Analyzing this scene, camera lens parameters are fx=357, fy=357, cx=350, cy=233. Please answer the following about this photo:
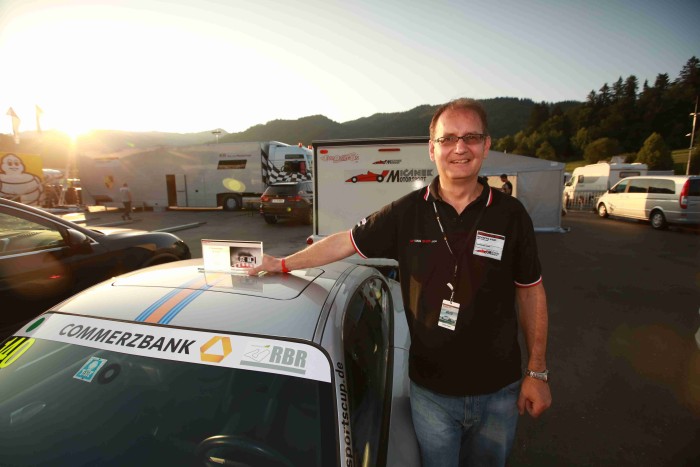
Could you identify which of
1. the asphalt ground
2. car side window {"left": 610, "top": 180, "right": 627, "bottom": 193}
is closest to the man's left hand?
the asphalt ground

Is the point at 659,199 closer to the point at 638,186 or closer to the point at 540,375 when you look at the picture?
the point at 638,186

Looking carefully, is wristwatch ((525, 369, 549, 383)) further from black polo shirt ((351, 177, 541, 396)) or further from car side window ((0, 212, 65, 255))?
car side window ((0, 212, 65, 255))

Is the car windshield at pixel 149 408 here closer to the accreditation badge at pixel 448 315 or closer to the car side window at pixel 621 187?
the accreditation badge at pixel 448 315

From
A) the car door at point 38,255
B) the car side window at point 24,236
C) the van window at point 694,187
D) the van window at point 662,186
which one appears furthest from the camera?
the van window at point 662,186

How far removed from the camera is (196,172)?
18.8 metres

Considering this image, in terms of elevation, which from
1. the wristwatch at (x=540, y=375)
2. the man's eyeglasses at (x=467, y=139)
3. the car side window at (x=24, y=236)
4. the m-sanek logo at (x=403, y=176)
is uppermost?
the man's eyeglasses at (x=467, y=139)

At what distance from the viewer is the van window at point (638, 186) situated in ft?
42.5

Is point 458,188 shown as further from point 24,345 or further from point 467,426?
point 24,345

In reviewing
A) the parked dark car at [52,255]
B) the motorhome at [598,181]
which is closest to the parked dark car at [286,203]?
the parked dark car at [52,255]

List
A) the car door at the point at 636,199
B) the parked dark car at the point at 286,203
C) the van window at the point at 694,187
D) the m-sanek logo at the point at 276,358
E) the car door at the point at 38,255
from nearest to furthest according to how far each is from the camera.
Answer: the m-sanek logo at the point at 276,358 < the car door at the point at 38,255 < the van window at the point at 694,187 < the car door at the point at 636,199 < the parked dark car at the point at 286,203

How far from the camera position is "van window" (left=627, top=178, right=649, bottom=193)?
13.0 meters

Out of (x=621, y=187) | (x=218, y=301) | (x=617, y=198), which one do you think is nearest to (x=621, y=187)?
(x=621, y=187)

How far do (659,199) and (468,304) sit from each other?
1484cm

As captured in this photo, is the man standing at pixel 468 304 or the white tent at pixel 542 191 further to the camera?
the white tent at pixel 542 191
